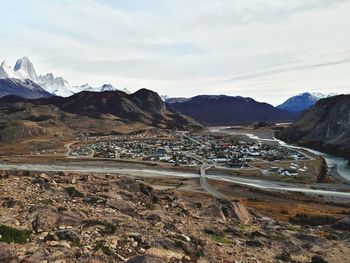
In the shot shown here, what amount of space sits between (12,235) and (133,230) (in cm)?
699

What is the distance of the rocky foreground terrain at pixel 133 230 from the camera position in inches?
798

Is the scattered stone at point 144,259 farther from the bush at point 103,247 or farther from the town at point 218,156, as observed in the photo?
the town at point 218,156

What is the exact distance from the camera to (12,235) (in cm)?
2038

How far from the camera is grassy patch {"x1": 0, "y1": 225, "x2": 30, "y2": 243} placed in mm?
20028

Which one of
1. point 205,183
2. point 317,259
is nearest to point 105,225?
point 317,259

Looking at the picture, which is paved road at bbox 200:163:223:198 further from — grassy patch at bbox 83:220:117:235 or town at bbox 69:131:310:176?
grassy patch at bbox 83:220:117:235

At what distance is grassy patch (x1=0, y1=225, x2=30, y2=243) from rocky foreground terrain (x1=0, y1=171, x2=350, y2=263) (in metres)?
0.04

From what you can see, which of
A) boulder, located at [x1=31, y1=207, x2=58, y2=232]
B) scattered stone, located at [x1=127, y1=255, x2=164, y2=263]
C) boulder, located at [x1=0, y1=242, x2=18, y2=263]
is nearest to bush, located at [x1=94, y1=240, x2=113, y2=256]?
scattered stone, located at [x1=127, y1=255, x2=164, y2=263]

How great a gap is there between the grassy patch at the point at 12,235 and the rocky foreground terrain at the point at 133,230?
0.12 ft

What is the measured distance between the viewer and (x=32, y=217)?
23.2m

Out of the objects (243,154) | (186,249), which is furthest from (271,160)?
(186,249)

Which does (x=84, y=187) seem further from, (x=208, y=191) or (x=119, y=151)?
(x=119, y=151)

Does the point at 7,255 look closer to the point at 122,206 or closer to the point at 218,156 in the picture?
the point at 122,206

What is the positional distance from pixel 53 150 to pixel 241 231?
173m
